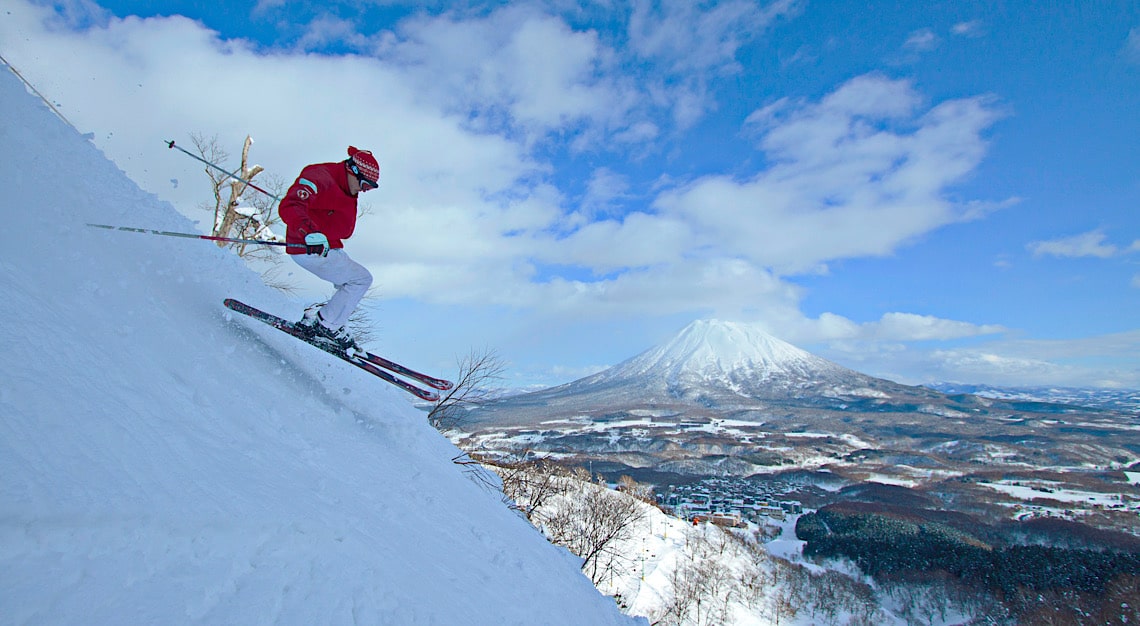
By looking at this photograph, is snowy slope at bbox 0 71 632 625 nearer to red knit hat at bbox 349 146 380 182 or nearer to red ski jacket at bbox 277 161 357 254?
red ski jacket at bbox 277 161 357 254

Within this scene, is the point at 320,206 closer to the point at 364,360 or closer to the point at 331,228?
the point at 331,228

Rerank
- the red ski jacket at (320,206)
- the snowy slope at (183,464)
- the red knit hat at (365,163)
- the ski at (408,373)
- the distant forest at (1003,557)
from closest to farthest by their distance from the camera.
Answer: the snowy slope at (183,464), the red ski jacket at (320,206), the red knit hat at (365,163), the ski at (408,373), the distant forest at (1003,557)

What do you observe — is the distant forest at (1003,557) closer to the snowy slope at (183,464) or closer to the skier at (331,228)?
the snowy slope at (183,464)

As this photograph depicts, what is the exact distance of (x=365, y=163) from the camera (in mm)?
6434

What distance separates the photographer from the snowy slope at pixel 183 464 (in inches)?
88.6

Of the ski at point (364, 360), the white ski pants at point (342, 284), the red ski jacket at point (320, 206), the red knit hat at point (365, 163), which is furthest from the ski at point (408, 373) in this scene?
the red knit hat at point (365, 163)

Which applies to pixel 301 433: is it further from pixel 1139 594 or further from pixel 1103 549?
pixel 1103 549

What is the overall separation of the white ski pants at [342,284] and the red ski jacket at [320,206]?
284 mm

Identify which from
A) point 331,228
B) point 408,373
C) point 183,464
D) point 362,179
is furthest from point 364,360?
point 183,464

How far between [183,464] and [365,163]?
441 cm

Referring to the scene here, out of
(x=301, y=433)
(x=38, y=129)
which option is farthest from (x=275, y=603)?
(x=38, y=129)

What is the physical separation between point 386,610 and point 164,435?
69.8 inches

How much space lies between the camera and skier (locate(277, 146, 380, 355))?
6.07 metres

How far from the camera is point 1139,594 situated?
57.9 meters
